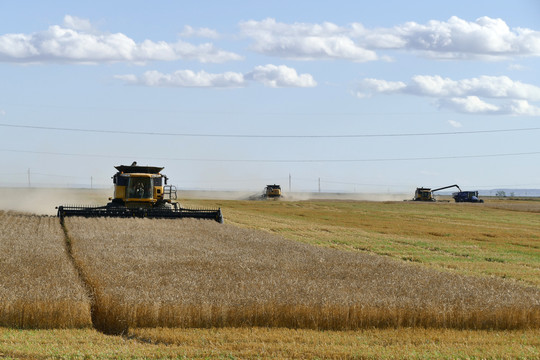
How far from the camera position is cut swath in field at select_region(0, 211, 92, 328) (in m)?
12.0

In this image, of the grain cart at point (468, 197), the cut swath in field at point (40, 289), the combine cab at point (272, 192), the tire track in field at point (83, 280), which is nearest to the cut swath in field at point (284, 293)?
the tire track in field at point (83, 280)

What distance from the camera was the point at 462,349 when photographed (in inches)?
438

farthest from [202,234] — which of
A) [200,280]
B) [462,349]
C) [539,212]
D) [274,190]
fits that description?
[274,190]

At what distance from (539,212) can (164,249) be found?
53.8 metres

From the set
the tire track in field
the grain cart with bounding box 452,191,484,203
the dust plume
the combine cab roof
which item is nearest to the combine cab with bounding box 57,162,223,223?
the combine cab roof

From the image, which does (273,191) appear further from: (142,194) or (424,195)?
(142,194)

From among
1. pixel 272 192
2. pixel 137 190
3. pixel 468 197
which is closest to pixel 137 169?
pixel 137 190

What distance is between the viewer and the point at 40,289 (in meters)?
13.3

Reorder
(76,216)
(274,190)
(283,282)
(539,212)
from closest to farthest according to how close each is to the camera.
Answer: (283,282) < (76,216) < (539,212) < (274,190)

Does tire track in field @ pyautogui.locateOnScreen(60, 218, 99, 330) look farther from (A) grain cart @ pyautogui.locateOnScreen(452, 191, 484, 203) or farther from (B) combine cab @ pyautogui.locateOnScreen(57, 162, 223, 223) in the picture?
(A) grain cart @ pyautogui.locateOnScreen(452, 191, 484, 203)

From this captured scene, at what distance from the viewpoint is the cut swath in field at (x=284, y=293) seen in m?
12.3

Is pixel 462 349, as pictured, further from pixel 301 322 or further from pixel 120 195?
pixel 120 195

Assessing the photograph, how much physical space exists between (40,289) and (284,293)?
4.45 meters

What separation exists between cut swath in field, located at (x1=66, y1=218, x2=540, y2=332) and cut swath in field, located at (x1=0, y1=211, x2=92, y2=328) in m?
0.41
